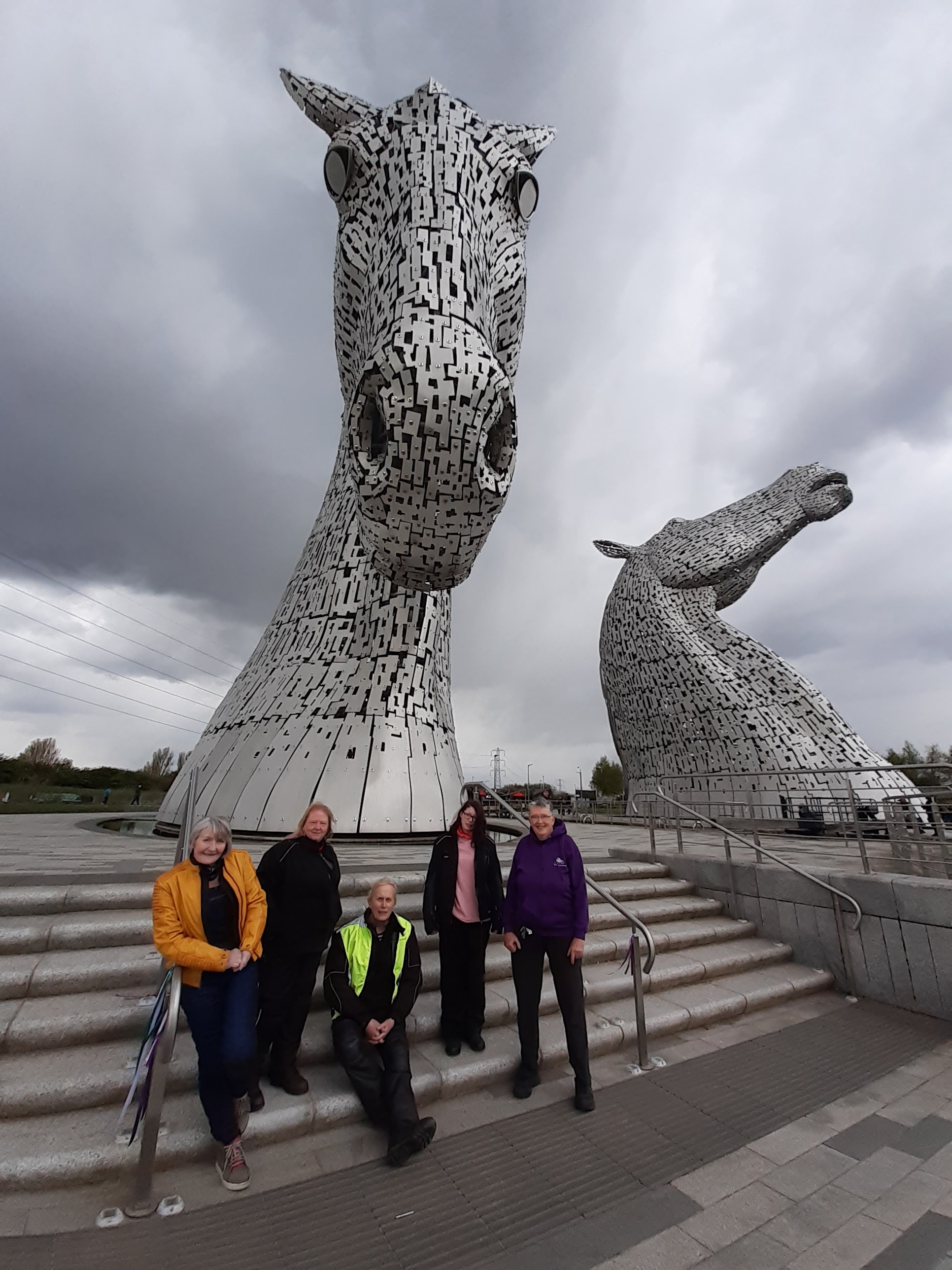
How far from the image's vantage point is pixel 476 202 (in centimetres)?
448

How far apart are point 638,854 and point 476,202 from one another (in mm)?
6041

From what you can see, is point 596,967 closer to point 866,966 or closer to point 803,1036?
point 803,1036

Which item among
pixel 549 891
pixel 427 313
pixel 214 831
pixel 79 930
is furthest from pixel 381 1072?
pixel 427 313

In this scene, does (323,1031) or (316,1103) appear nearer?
(316,1103)

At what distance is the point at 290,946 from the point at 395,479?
106 inches

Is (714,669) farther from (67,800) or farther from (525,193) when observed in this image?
(67,800)

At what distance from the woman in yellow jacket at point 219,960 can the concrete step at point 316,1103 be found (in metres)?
0.14

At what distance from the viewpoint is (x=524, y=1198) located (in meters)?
2.00

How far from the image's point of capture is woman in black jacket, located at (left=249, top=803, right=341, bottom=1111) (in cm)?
245

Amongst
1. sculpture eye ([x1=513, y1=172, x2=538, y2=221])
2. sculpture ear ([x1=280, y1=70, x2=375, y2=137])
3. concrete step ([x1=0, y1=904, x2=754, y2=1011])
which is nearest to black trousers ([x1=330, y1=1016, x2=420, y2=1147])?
concrete step ([x1=0, y1=904, x2=754, y2=1011])

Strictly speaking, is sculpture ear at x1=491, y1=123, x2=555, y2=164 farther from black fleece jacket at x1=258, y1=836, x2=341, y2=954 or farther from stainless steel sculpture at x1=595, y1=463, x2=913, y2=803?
stainless steel sculpture at x1=595, y1=463, x2=913, y2=803

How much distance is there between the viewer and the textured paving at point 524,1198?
5.65 feet

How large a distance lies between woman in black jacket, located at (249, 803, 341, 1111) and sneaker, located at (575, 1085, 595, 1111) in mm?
1173

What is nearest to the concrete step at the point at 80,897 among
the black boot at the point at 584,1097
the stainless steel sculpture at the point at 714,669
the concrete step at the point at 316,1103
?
the concrete step at the point at 316,1103
